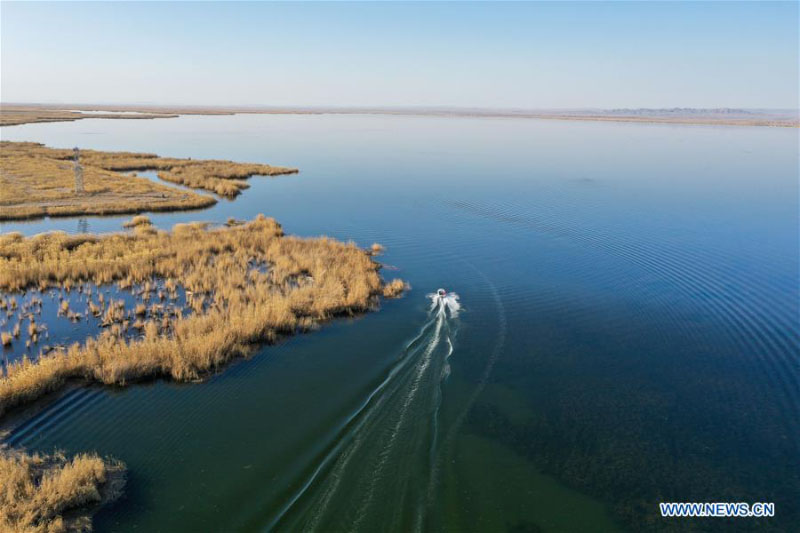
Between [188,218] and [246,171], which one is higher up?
[246,171]

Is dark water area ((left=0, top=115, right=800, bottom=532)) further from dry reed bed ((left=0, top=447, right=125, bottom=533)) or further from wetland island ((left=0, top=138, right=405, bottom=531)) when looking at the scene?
wetland island ((left=0, top=138, right=405, bottom=531))

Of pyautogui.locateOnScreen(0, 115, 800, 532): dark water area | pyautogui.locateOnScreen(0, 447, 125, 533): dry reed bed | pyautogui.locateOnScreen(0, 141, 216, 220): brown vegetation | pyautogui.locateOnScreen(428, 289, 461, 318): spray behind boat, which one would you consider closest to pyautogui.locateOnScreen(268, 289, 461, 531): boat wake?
pyautogui.locateOnScreen(0, 115, 800, 532): dark water area

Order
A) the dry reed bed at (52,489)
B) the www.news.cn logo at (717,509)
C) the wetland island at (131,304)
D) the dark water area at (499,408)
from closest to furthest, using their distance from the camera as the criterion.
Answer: the dry reed bed at (52,489) < the wetland island at (131,304) < the dark water area at (499,408) < the www.news.cn logo at (717,509)

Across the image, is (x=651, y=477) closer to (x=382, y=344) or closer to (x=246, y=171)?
(x=382, y=344)

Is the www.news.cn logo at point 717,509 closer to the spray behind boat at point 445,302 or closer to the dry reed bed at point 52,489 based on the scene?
the spray behind boat at point 445,302

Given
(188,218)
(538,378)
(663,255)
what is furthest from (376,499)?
(188,218)

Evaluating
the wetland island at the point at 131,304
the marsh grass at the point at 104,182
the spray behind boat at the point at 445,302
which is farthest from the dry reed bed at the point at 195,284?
the marsh grass at the point at 104,182

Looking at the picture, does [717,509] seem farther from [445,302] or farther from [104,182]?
[104,182]
